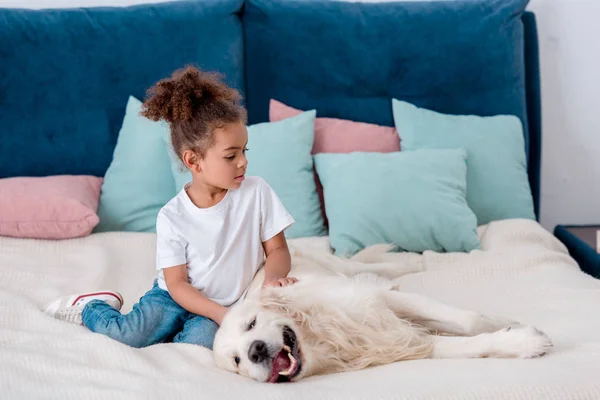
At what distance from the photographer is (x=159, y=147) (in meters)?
2.82

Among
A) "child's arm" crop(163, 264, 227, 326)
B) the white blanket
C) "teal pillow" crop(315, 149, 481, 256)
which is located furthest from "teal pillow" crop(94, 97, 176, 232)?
"child's arm" crop(163, 264, 227, 326)

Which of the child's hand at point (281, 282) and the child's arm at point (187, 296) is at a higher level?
the child's hand at point (281, 282)

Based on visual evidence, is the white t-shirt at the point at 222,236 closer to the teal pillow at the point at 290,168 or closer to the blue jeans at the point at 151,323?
the blue jeans at the point at 151,323

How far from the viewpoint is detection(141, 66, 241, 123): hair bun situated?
184cm

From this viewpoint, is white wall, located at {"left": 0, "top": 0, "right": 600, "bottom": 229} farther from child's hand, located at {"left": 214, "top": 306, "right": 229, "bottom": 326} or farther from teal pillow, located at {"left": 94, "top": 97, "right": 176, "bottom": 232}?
child's hand, located at {"left": 214, "top": 306, "right": 229, "bottom": 326}

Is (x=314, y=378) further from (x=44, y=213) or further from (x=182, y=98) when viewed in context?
(x=44, y=213)

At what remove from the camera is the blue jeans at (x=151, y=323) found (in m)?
1.81

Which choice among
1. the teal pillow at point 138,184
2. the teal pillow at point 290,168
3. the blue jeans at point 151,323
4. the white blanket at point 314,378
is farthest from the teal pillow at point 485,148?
the blue jeans at point 151,323

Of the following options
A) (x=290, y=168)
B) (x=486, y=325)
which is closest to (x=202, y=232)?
(x=486, y=325)

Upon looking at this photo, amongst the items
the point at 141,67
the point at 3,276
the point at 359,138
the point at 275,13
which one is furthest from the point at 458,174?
the point at 3,276

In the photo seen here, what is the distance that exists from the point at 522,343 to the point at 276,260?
0.62 meters

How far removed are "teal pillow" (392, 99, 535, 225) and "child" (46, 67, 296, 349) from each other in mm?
1057

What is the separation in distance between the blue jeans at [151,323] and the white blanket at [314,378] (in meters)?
0.06

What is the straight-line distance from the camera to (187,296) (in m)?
1.84
